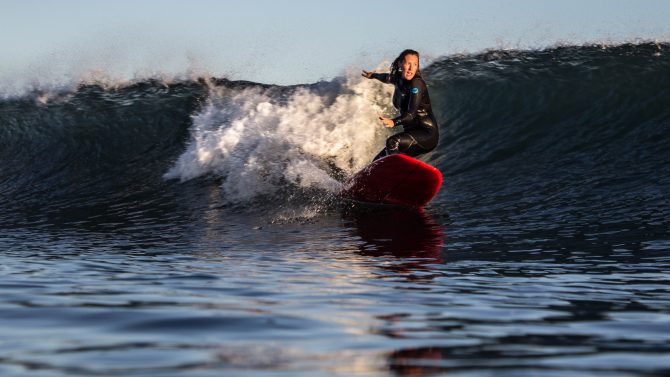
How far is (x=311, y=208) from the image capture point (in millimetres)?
9828

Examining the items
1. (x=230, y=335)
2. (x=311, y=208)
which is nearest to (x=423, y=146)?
(x=311, y=208)

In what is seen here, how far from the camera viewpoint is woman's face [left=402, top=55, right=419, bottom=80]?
8851 mm

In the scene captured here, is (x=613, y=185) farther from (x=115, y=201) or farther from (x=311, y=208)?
(x=115, y=201)

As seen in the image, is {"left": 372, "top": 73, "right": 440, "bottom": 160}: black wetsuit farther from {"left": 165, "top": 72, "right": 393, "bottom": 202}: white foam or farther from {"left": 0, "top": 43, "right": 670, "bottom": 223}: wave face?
{"left": 165, "top": 72, "right": 393, "bottom": 202}: white foam

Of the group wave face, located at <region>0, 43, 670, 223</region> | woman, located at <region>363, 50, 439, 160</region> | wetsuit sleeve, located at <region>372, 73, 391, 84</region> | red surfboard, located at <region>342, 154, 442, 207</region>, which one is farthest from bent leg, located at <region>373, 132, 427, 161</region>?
wave face, located at <region>0, 43, 670, 223</region>

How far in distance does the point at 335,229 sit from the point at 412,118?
1.48m

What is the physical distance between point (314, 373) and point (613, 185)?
8.21 m

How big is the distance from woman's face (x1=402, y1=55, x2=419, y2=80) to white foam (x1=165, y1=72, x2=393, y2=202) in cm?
255

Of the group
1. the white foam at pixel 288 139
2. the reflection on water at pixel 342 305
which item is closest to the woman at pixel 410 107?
the reflection on water at pixel 342 305

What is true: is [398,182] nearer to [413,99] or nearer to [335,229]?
[413,99]

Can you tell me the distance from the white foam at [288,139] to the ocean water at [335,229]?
0.13 feet

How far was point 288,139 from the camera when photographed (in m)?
12.7

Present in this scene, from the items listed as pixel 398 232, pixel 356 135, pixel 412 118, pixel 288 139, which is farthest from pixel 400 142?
pixel 356 135

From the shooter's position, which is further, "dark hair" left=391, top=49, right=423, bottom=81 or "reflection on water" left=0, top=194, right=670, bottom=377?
"dark hair" left=391, top=49, right=423, bottom=81
